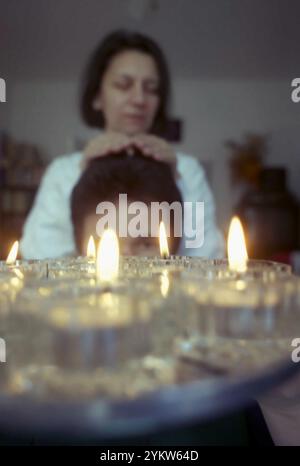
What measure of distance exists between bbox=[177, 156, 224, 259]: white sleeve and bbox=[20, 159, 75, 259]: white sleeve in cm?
37

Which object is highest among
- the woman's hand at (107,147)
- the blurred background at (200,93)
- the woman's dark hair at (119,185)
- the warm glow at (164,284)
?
the blurred background at (200,93)

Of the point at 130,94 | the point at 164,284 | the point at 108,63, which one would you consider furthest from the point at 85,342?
the point at 108,63

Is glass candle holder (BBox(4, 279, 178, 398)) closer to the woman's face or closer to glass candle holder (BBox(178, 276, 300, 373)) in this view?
glass candle holder (BBox(178, 276, 300, 373))

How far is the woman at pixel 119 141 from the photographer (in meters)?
1.39

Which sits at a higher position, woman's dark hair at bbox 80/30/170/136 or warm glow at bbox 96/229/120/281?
woman's dark hair at bbox 80/30/170/136

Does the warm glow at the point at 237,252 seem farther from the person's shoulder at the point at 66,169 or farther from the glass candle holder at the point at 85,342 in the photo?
the person's shoulder at the point at 66,169

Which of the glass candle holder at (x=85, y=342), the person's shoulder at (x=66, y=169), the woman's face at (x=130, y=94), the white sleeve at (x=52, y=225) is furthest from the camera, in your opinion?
the woman's face at (x=130, y=94)

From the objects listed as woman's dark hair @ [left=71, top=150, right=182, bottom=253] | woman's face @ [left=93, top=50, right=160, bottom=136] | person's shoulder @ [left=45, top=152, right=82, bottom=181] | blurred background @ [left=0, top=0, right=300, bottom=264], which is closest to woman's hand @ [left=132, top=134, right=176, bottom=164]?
woman's dark hair @ [left=71, top=150, right=182, bottom=253]


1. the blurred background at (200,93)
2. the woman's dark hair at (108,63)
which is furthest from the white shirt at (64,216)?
the blurred background at (200,93)

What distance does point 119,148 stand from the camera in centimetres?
139

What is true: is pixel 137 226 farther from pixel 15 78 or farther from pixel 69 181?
pixel 15 78

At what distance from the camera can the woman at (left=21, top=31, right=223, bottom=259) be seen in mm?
1390

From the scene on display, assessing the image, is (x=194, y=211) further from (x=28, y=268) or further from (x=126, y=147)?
(x=28, y=268)

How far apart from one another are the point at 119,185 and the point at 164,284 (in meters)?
0.94
